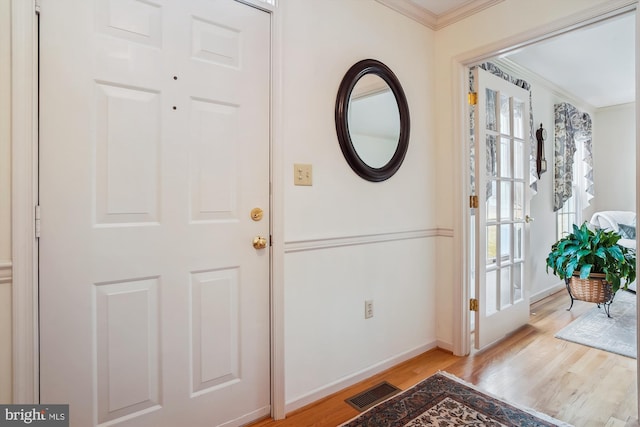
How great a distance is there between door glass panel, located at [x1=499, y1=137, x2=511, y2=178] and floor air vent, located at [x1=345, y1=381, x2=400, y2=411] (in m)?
1.81

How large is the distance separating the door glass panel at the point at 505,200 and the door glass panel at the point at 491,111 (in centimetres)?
45

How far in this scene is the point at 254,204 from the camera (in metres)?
1.62

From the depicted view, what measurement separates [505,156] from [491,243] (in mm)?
712

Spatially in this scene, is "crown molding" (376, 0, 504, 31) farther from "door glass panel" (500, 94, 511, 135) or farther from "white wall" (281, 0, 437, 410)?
"door glass panel" (500, 94, 511, 135)

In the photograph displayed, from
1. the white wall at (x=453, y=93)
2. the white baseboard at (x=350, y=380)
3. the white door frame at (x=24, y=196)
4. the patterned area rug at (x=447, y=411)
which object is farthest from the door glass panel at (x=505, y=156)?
the white door frame at (x=24, y=196)

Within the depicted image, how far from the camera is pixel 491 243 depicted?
258 centimetres

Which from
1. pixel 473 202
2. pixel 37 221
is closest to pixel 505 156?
pixel 473 202

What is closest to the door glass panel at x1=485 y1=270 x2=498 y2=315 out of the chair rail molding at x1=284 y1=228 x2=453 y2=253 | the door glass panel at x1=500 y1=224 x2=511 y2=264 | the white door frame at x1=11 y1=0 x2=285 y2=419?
the door glass panel at x1=500 y1=224 x2=511 y2=264

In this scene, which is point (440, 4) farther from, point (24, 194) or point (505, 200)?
point (24, 194)

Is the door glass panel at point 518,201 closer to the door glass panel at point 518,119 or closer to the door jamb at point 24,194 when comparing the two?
the door glass panel at point 518,119

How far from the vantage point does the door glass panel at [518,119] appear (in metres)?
2.73

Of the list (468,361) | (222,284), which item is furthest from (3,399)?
(468,361)

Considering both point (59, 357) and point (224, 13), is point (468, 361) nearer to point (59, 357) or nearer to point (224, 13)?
point (59, 357)

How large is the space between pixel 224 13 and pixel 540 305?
3.85 metres
